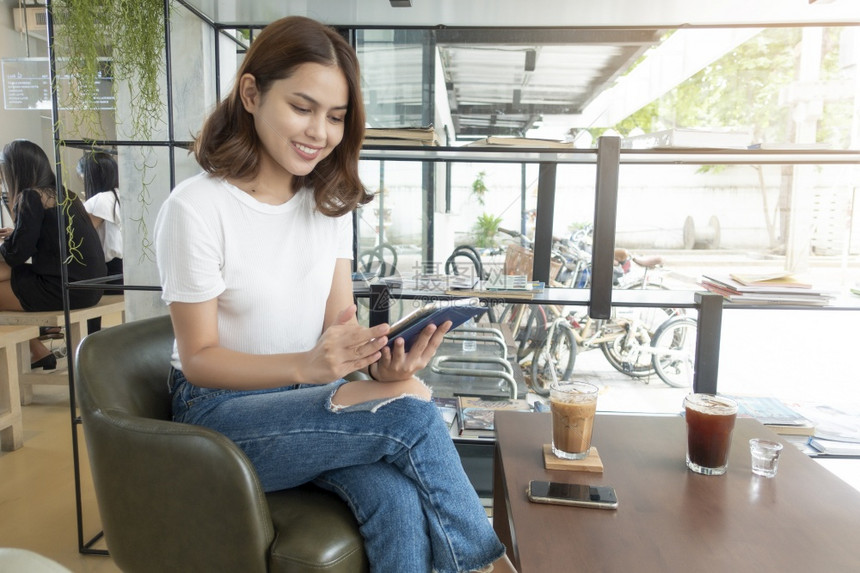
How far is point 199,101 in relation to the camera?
209 centimetres

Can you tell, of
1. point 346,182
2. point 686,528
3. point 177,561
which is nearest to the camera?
point 686,528

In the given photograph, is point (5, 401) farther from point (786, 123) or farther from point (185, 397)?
point (786, 123)

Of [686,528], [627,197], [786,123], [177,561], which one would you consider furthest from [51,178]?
[786,123]

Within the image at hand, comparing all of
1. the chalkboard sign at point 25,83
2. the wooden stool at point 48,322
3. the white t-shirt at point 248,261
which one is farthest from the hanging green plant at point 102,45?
the chalkboard sign at point 25,83

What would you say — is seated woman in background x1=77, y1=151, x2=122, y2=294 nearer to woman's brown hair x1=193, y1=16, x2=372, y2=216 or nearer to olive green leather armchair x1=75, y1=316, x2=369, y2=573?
woman's brown hair x1=193, y1=16, x2=372, y2=216

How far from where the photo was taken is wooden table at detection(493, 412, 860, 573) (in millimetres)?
860

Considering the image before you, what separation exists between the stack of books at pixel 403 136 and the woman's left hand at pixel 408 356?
803 millimetres

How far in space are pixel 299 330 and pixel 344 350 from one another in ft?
1.03

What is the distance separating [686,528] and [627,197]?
2303 mm

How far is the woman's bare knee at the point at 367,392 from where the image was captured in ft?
3.62

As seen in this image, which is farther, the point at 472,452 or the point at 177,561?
the point at 472,452

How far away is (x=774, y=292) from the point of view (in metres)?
1.77

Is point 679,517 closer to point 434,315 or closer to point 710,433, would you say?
point 710,433

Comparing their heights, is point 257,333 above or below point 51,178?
below
